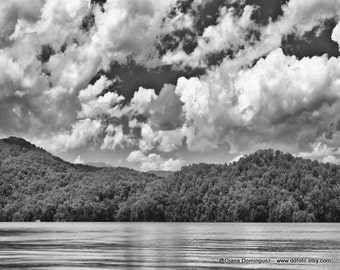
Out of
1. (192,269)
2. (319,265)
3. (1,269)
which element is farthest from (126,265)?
(319,265)

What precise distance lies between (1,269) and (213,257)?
22.9 m

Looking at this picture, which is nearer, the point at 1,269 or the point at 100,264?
the point at 1,269

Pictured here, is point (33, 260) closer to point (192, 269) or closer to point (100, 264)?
point (100, 264)

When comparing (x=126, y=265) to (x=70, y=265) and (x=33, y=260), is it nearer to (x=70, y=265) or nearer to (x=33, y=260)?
(x=70, y=265)

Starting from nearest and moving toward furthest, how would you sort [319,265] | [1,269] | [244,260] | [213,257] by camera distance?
[1,269]
[319,265]
[244,260]
[213,257]

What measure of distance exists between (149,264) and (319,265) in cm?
1535

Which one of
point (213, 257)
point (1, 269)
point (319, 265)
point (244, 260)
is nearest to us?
point (1, 269)

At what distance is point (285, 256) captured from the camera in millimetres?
66062

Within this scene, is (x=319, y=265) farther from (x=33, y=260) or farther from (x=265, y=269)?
(x=33, y=260)

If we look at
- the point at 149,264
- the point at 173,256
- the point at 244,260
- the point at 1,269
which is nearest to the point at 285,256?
the point at 244,260

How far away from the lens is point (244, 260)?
59.8m

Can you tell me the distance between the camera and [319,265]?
54438 millimetres

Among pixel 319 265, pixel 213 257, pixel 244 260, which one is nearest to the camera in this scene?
pixel 319 265

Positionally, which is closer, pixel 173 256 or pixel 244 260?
pixel 244 260
